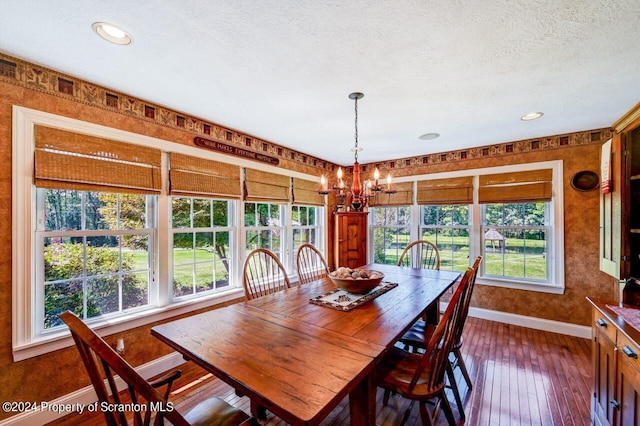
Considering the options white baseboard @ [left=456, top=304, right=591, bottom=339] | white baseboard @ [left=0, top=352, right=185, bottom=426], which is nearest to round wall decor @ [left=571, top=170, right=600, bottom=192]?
white baseboard @ [left=456, top=304, right=591, bottom=339]

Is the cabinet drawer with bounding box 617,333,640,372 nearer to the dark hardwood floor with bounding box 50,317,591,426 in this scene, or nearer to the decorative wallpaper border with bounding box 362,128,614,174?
the dark hardwood floor with bounding box 50,317,591,426

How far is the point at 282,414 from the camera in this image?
922 mm

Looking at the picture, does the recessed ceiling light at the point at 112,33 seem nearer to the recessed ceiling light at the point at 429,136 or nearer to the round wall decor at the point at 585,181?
the recessed ceiling light at the point at 429,136

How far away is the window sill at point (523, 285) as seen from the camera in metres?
3.38

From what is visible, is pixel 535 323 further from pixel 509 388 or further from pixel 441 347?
pixel 441 347

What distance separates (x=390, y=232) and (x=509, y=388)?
2.72m

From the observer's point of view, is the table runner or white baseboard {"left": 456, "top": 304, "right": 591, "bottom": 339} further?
white baseboard {"left": 456, "top": 304, "right": 591, "bottom": 339}

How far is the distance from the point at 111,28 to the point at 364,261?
3.99m

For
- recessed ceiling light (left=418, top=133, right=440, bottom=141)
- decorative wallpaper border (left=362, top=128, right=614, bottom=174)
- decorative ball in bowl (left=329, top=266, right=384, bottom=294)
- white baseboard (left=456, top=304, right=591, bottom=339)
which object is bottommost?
white baseboard (left=456, top=304, right=591, bottom=339)

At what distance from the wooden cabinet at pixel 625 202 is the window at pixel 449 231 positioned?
6.61 ft

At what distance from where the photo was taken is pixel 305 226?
14.5 feet

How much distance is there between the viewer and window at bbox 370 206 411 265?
180 inches

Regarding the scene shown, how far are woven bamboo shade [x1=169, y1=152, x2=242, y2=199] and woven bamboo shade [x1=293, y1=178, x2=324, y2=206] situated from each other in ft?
3.42

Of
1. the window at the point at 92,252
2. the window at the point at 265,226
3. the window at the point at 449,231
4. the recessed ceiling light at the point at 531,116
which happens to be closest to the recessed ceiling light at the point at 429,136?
the recessed ceiling light at the point at 531,116
